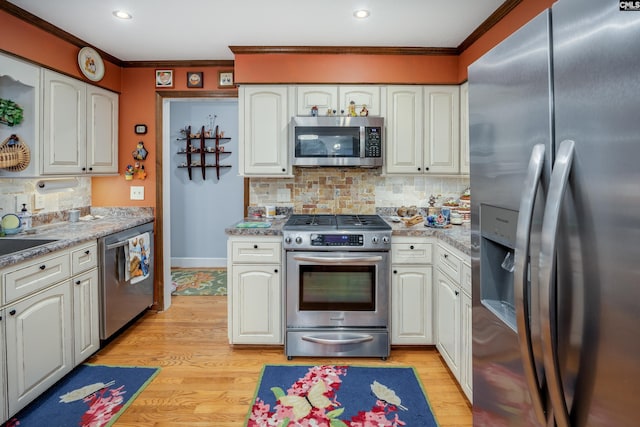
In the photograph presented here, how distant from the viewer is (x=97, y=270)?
2.71m

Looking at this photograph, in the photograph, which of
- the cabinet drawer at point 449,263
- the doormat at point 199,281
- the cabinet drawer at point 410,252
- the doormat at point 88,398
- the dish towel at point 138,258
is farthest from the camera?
the doormat at point 199,281

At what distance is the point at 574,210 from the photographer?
727 mm

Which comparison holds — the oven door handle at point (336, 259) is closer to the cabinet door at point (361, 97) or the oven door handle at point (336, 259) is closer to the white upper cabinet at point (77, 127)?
the cabinet door at point (361, 97)

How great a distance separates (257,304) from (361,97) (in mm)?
1869

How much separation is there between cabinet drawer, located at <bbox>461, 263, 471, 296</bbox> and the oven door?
0.65 metres

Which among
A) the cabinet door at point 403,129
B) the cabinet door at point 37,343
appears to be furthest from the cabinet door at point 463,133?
the cabinet door at point 37,343

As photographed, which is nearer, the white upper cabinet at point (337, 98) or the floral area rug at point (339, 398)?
the floral area rug at point (339, 398)

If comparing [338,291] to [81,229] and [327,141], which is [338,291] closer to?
[327,141]

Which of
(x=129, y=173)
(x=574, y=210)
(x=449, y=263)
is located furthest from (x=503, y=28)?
(x=129, y=173)

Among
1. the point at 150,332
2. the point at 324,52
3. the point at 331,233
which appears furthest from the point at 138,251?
the point at 324,52

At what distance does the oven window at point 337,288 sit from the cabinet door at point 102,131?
6.55 ft

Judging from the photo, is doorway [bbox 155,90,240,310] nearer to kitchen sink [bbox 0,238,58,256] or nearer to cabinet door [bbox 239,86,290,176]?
cabinet door [bbox 239,86,290,176]

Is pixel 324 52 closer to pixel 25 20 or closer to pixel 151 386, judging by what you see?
pixel 25 20

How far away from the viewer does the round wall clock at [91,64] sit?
3020 millimetres
